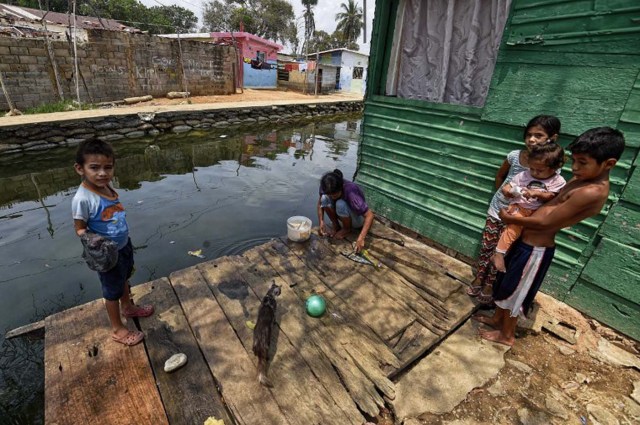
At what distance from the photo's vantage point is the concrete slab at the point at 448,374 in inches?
96.7

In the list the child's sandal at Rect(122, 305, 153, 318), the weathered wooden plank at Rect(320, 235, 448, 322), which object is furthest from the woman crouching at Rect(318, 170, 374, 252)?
the child's sandal at Rect(122, 305, 153, 318)

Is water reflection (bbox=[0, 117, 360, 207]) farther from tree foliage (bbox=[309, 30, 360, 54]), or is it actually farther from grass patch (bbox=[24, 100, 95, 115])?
tree foliage (bbox=[309, 30, 360, 54])

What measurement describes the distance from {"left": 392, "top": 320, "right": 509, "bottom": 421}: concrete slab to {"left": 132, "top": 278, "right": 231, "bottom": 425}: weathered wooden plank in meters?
1.44

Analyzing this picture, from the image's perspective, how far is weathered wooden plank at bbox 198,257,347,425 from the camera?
7.41ft

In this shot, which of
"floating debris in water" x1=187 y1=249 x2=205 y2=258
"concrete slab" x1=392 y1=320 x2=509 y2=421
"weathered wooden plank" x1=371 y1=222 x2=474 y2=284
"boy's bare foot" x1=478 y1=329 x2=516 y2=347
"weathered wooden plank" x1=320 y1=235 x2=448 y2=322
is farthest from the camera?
"floating debris in water" x1=187 y1=249 x2=205 y2=258

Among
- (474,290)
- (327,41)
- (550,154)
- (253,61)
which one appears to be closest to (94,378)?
(474,290)

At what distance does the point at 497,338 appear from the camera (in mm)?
3027

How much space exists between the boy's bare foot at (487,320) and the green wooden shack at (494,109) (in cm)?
96

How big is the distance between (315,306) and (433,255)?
82.5 inches

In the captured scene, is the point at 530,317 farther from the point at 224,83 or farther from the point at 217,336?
the point at 224,83

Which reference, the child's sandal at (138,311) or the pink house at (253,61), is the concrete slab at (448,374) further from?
the pink house at (253,61)

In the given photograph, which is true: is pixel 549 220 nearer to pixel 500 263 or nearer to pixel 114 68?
pixel 500 263

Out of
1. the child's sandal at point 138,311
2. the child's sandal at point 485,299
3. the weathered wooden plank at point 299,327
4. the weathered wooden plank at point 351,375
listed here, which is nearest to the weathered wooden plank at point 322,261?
the weathered wooden plank at point 299,327

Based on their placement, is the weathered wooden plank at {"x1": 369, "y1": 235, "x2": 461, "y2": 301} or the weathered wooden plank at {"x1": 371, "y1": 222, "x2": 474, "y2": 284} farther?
the weathered wooden plank at {"x1": 371, "y1": 222, "x2": 474, "y2": 284}
